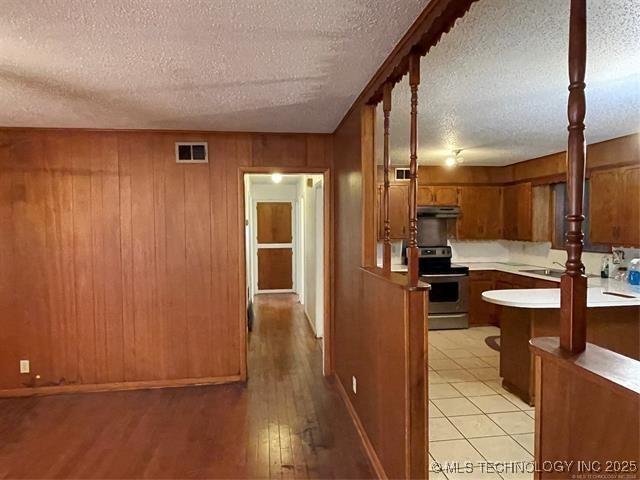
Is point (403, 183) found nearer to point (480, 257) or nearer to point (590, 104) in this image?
point (480, 257)

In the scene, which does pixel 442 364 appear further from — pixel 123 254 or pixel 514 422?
pixel 123 254

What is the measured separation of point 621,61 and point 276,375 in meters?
3.64

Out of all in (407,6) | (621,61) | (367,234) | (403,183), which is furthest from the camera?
(403,183)

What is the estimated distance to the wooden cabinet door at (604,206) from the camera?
13.4ft

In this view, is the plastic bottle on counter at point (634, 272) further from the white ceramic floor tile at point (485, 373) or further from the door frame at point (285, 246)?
the door frame at point (285, 246)

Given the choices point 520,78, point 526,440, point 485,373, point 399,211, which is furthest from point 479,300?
point 520,78

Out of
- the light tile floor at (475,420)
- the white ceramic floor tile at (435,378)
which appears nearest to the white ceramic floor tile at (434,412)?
the light tile floor at (475,420)

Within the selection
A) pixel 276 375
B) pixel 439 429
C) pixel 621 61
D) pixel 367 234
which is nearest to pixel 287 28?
pixel 367 234

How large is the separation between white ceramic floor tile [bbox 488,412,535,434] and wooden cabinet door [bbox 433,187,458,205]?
3341 mm

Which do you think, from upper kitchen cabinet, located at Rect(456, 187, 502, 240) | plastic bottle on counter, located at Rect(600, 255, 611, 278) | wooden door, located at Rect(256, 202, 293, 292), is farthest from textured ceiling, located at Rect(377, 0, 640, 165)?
wooden door, located at Rect(256, 202, 293, 292)

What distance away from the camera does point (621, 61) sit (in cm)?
222

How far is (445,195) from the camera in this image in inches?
231

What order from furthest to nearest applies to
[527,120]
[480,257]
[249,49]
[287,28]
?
[480,257]
[527,120]
[249,49]
[287,28]

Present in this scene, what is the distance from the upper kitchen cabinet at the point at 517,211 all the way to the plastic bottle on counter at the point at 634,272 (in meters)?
1.50
